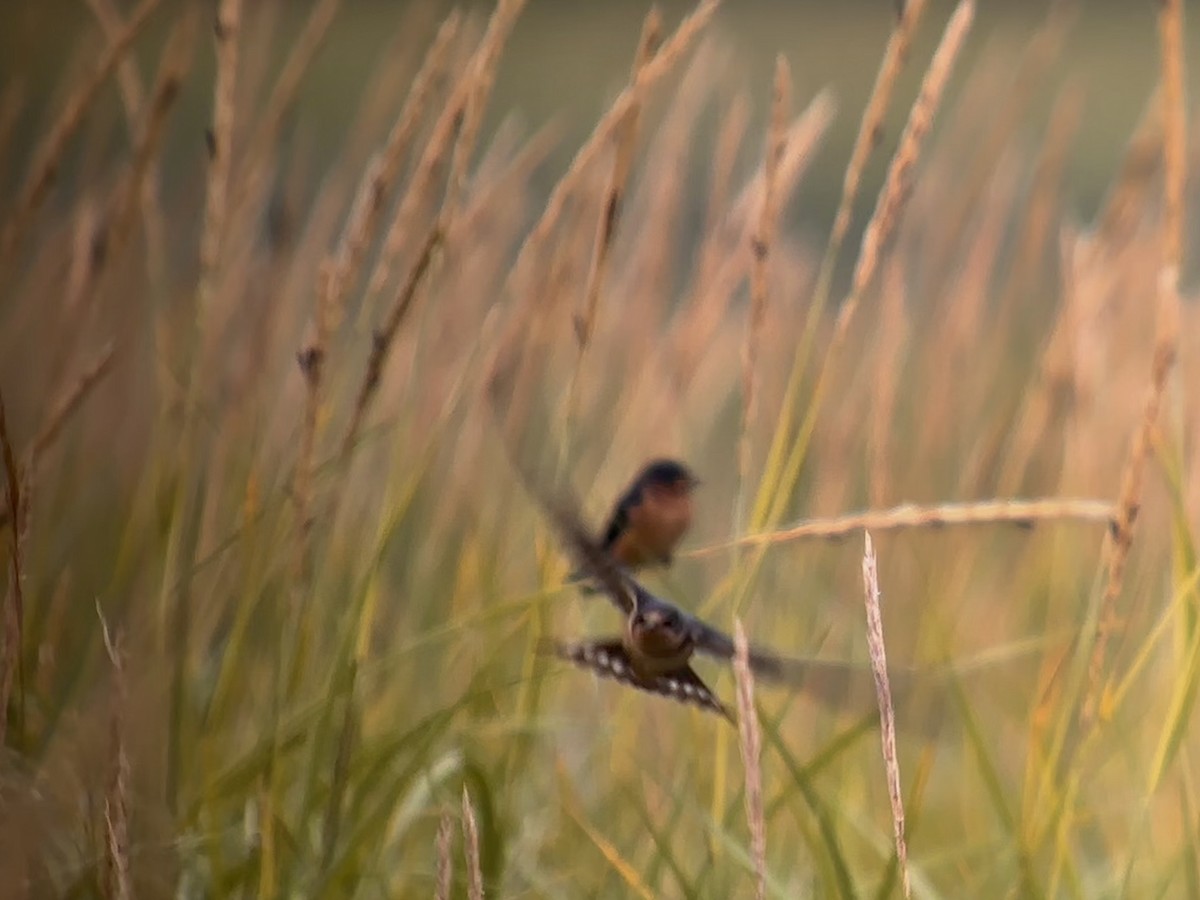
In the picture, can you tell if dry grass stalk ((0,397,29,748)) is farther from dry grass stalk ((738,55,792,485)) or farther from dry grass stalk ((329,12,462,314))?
dry grass stalk ((738,55,792,485))

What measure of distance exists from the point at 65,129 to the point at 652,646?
388mm

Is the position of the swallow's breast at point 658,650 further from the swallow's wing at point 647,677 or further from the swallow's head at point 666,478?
the swallow's head at point 666,478

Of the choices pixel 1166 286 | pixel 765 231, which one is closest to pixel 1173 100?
pixel 1166 286

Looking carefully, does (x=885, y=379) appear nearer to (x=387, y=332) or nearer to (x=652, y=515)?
(x=652, y=515)

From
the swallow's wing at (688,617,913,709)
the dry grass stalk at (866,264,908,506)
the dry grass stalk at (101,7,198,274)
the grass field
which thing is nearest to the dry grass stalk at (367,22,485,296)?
the grass field

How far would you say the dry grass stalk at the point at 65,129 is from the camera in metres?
0.68

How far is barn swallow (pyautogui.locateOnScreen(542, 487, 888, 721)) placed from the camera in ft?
1.81

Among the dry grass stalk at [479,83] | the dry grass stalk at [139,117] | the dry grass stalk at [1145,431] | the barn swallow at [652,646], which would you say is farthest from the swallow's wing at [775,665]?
the dry grass stalk at [139,117]

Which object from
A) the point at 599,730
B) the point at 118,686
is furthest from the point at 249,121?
the point at 118,686

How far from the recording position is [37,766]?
69cm

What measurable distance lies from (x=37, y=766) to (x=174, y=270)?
72cm

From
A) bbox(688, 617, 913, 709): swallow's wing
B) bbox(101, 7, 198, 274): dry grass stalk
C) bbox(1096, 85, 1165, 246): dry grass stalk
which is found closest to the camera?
bbox(688, 617, 913, 709): swallow's wing

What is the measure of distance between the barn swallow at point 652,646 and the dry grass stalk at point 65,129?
324 millimetres

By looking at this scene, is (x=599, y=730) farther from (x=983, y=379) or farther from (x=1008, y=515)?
(x=983, y=379)
